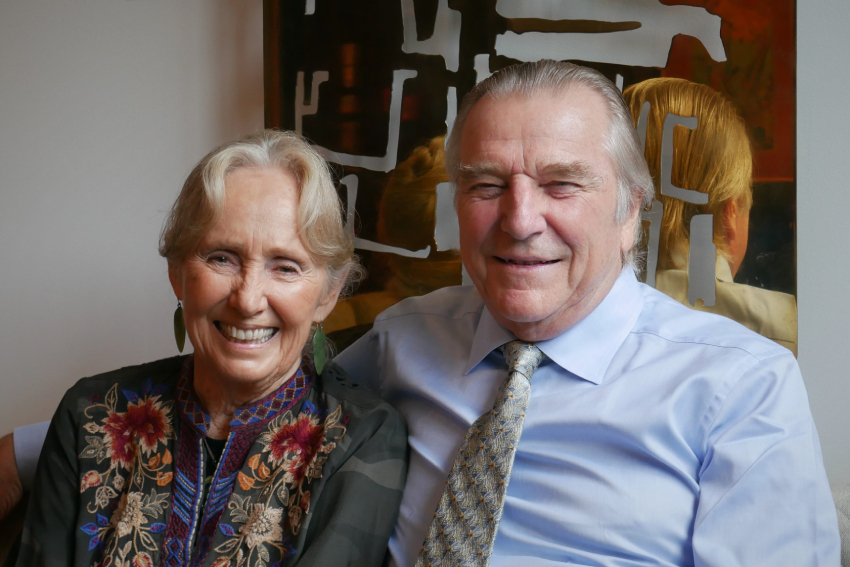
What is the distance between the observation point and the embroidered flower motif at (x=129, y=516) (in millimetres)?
1267

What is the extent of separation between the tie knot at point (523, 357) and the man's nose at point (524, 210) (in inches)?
9.3

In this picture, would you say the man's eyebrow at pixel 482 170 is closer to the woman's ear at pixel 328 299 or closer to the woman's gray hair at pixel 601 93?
the woman's gray hair at pixel 601 93

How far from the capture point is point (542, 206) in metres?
1.27

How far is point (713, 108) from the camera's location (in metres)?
1.78

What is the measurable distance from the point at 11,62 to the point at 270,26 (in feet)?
3.13

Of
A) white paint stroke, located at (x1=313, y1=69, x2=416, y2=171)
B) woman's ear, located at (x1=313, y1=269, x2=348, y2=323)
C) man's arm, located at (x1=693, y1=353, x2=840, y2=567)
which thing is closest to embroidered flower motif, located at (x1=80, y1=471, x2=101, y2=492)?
woman's ear, located at (x1=313, y1=269, x2=348, y2=323)

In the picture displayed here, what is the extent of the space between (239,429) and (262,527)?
207mm

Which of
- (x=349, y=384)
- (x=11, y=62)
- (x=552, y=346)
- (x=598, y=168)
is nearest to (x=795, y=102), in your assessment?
(x=598, y=168)

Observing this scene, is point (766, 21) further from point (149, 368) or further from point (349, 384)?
point (149, 368)

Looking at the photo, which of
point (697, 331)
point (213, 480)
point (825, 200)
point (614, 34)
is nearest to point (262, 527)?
point (213, 480)

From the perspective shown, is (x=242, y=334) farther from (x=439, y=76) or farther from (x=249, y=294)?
(x=439, y=76)

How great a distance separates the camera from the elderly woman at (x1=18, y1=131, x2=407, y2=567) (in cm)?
125

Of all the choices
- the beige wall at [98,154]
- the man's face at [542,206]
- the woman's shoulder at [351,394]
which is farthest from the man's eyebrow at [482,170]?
the beige wall at [98,154]

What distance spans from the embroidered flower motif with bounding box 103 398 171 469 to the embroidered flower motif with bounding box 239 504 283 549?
0.92 ft
